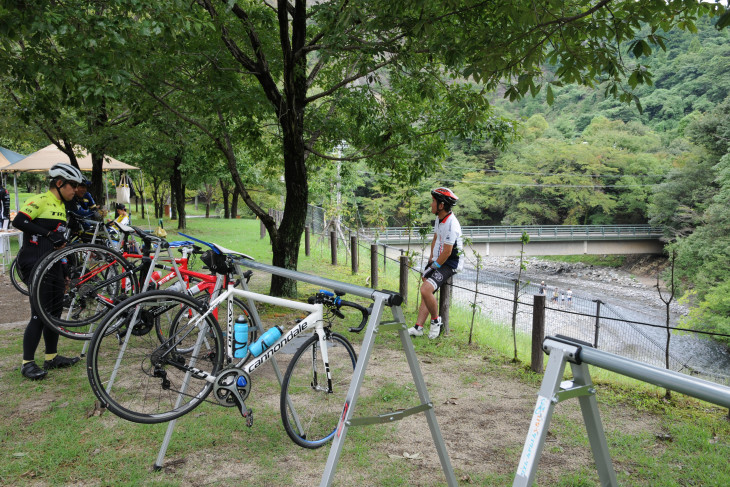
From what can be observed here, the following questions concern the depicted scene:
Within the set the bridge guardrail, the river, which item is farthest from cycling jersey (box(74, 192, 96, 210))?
the bridge guardrail

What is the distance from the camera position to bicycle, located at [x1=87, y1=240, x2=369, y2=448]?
306 cm

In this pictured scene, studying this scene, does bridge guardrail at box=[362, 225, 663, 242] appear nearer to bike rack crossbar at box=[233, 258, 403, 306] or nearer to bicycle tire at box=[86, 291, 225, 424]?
bicycle tire at box=[86, 291, 225, 424]

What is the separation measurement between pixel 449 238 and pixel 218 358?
3933 mm

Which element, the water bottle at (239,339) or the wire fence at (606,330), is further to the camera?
the wire fence at (606,330)

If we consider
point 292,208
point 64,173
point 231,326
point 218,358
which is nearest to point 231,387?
point 218,358

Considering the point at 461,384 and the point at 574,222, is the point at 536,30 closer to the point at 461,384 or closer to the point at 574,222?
the point at 461,384

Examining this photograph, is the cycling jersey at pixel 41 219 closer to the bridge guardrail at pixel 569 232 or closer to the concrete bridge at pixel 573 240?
the bridge guardrail at pixel 569 232

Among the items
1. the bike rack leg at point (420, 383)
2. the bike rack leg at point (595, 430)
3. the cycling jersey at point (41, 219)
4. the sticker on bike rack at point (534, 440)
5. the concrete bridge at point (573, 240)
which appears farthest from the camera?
the concrete bridge at point (573, 240)

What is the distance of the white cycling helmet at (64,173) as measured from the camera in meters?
4.81

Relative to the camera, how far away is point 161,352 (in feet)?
10.5

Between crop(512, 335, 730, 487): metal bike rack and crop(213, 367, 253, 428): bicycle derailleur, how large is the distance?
6.32 feet

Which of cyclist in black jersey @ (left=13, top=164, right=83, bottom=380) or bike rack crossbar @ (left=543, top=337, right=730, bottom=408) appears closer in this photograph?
bike rack crossbar @ (left=543, top=337, right=730, bottom=408)

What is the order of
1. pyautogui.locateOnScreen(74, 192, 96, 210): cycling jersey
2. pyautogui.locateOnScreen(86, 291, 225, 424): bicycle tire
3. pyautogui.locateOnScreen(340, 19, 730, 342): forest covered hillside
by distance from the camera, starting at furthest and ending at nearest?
pyautogui.locateOnScreen(340, 19, 730, 342): forest covered hillside
pyautogui.locateOnScreen(74, 192, 96, 210): cycling jersey
pyautogui.locateOnScreen(86, 291, 225, 424): bicycle tire

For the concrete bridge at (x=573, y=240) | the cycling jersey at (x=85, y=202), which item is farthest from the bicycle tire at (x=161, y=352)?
the concrete bridge at (x=573, y=240)
